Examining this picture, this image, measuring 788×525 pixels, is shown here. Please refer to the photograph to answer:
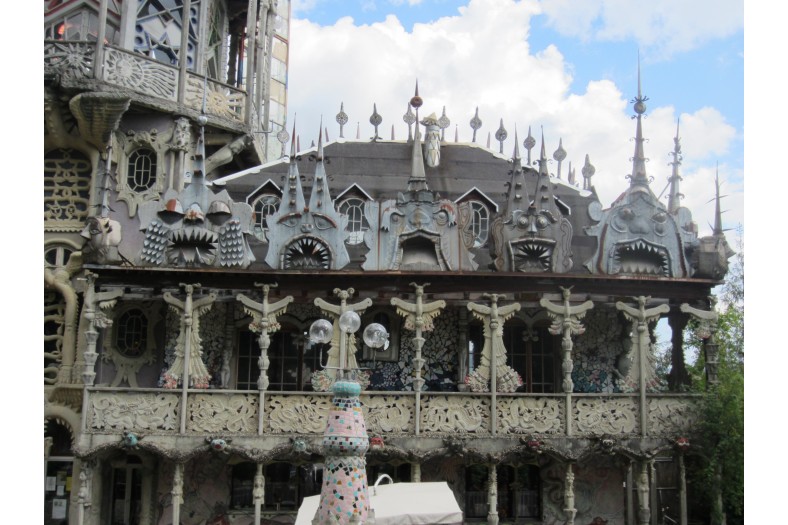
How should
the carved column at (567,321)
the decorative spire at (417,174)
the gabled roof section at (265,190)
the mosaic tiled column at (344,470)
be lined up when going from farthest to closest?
the gabled roof section at (265,190) → the decorative spire at (417,174) → the carved column at (567,321) → the mosaic tiled column at (344,470)

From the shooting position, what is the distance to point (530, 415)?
19.7m

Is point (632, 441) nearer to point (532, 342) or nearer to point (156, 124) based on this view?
point (532, 342)

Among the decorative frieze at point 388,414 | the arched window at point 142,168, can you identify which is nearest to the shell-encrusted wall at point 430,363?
the decorative frieze at point 388,414

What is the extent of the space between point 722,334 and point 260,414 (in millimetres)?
15875

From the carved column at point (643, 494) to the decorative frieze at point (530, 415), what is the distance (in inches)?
76.0

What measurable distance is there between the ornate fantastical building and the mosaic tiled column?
8.06m

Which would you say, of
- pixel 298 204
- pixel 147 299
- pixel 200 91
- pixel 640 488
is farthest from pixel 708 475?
pixel 200 91

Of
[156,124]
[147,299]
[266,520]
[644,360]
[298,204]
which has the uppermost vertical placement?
[156,124]

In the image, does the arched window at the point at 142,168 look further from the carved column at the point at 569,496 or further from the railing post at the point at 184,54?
the carved column at the point at 569,496

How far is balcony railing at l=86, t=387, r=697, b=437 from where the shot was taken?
1944cm

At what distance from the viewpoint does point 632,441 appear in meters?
19.7

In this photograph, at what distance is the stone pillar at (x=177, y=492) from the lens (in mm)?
19094

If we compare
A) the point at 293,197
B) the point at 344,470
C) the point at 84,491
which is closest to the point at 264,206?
the point at 293,197

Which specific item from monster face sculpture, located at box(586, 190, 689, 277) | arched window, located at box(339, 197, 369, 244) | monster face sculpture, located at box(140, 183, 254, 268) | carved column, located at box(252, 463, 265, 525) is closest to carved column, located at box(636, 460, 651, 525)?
monster face sculpture, located at box(586, 190, 689, 277)
